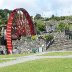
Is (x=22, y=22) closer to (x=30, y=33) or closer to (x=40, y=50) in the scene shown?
(x=30, y=33)

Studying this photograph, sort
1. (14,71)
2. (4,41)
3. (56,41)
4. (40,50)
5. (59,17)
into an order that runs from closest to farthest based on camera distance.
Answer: (14,71) → (40,50) → (56,41) → (4,41) → (59,17)

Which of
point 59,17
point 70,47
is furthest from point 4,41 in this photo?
point 59,17

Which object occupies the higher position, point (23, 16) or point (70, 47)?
point (23, 16)

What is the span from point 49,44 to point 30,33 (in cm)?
1842

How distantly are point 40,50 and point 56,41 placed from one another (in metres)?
5.96

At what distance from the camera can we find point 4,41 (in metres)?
74.6

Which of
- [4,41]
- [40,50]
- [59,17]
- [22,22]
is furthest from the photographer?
[59,17]

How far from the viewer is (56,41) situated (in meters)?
63.2

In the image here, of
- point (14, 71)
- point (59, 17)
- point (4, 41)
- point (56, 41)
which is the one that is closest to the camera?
point (14, 71)

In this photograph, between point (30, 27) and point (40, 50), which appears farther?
point (30, 27)

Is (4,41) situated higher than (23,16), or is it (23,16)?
(23,16)

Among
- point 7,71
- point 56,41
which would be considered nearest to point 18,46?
point 56,41

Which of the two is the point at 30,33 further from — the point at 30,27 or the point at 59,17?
the point at 59,17

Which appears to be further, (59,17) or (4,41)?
(59,17)
